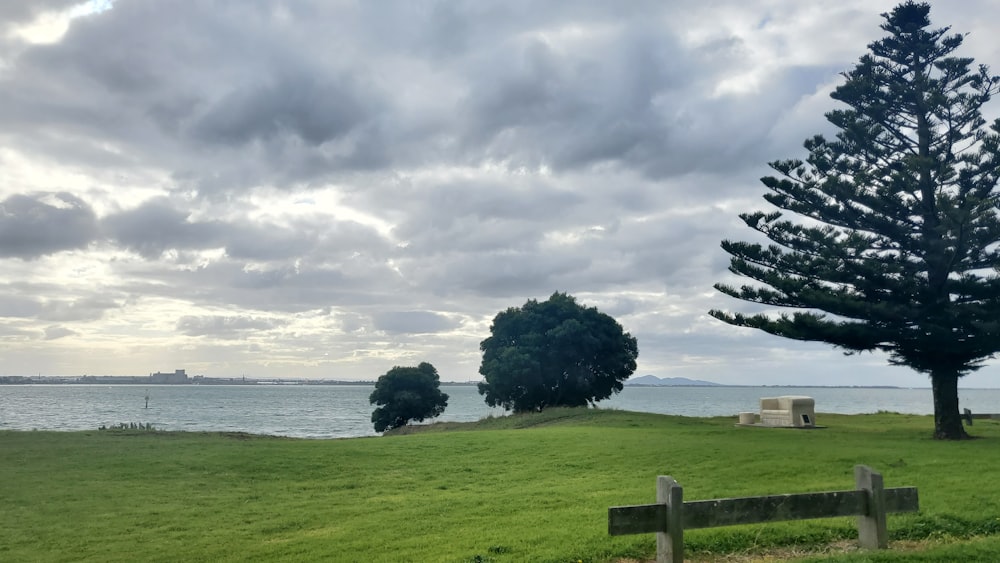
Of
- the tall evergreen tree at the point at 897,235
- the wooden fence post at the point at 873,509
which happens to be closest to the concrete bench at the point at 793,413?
the tall evergreen tree at the point at 897,235

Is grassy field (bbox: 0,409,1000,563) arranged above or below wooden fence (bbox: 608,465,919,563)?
below

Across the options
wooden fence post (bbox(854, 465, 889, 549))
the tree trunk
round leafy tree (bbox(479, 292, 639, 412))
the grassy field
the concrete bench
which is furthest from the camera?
round leafy tree (bbox(479, 292, 639, 412))

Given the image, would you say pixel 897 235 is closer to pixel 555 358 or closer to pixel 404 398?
pixel 555 358

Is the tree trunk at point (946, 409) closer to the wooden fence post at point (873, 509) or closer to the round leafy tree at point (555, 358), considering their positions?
the wooden fence post at point (873, 509)

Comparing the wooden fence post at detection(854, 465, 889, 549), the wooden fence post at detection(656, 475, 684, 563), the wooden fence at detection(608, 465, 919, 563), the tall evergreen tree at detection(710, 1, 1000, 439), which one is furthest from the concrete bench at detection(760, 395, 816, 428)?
the wooden fence post at detection(656, 475, 684, 563)

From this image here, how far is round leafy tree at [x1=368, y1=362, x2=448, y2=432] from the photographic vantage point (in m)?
41.3

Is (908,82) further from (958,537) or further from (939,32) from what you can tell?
(958,537)

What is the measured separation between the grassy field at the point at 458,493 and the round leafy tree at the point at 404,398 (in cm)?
1985

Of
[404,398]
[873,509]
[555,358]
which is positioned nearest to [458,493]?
[873,509]

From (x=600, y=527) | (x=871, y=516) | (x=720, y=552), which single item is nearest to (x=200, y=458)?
(x=600, y=527)

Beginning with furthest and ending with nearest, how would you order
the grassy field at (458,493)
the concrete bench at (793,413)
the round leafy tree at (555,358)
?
the round leafy tree at (555,358)
the concrete bench at (793,413)
the grassy field at (458,493)

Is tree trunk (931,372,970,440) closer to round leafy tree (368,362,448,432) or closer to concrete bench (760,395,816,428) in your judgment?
concrete bench (760,395,816,428)

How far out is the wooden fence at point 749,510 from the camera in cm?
589

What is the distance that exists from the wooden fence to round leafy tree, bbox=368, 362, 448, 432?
3561cm
